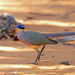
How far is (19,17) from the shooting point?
10.4 meters

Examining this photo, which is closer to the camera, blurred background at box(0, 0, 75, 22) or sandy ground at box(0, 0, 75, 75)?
sandy ground at box(0, 0, 75, 75)

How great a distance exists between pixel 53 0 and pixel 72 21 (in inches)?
201

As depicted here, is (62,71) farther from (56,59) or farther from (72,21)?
(72,21)

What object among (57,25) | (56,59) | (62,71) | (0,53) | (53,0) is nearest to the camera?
(62,71)

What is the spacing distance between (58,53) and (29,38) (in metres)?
1.42

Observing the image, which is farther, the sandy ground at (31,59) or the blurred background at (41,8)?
the blurred background at (41,8)

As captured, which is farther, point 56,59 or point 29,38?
point 56,59

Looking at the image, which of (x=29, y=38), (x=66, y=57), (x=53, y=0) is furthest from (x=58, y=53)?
(x=53, y=0)

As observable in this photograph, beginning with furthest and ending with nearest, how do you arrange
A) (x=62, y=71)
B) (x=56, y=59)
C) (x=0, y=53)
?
(x=0, y=53), (x=56, y=59), (x=62, y=71)

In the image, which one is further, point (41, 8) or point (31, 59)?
point (41, 8)

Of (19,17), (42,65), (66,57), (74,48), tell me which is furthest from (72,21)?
(42,65)

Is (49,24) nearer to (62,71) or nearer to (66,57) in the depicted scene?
(66,57)

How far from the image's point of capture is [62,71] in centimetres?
431

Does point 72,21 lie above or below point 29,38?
below
